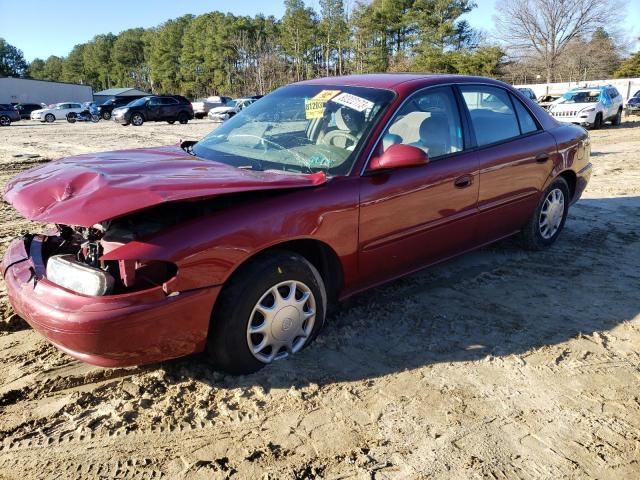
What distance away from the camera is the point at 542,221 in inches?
191

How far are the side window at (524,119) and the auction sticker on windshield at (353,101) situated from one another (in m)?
1.72

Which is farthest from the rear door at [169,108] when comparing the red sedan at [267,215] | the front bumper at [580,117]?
the red sedan at [267,215]

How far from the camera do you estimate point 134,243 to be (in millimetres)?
2373

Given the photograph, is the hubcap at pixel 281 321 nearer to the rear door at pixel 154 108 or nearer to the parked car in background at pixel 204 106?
the rear door at pixel 154 108

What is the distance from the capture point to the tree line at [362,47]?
4741 cm

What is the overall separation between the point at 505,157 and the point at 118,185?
2.90 meters

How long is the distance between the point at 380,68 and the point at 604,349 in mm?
53175

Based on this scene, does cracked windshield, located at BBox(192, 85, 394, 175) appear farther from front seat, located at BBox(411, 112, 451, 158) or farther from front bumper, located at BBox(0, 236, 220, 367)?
front bumper, located at BBox(0, 236, 220, 367)

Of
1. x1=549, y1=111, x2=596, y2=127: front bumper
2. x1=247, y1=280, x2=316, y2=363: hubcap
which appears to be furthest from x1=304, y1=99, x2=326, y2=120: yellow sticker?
x1=549, y1=111, x2=596, y2=127: front bumper

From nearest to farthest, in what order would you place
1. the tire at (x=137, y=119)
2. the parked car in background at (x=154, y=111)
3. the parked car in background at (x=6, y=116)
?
the parked car in background at (x=154, y=111)
the tire at (x=137, y=119)
the parked car in background at (x=6, y=116)

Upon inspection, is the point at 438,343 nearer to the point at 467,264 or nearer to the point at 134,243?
the point at 467,264

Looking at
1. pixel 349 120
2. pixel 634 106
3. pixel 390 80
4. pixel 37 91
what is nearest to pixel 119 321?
pixel 349 120

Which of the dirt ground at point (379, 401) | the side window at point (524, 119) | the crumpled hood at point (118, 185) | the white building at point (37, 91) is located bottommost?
the dirt ground at point (379, 401)

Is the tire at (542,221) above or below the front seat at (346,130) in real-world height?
below
